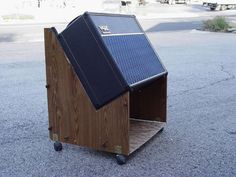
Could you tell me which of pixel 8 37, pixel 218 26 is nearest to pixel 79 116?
pixel 8 37

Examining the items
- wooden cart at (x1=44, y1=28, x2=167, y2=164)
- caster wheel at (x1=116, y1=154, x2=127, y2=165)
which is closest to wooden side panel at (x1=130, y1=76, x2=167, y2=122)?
wooden cart at (x1=44, y1=28, x2=167, y2=164)

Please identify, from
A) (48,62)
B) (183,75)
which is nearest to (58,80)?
(48,62)

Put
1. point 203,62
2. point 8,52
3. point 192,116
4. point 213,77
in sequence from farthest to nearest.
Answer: point 8,52
point 203,62
point 213,77
point 192,116

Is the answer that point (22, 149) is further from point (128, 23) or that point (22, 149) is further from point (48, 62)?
point (128, 23)

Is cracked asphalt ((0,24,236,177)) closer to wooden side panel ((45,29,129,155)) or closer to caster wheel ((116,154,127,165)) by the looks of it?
caster wheel ((116,154,127,165))

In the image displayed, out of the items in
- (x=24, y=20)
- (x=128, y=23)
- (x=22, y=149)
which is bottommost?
(x=24, y=20)

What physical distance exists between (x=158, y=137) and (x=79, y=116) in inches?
45.5

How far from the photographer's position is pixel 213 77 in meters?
9.52

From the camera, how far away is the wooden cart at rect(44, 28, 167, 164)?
175 inches

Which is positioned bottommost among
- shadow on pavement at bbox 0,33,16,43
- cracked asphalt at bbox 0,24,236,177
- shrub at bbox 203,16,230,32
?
shrub at bbox 203,16,230,32

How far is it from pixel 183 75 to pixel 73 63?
17.8 feet

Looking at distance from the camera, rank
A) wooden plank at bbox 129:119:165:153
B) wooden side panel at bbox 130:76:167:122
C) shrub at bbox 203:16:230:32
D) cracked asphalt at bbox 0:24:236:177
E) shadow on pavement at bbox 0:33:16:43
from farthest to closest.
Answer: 1. shrub at bbox 203:16:230:32
2. shadow on pavement at bbox 0:33:16:43
3. wooden side panel at bbox 130:76:167:122
4. wooden plank at bbox 129:119:165:153
5. cracked asphalt at bbox 0:24:236:177

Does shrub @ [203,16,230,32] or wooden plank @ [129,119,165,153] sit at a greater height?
wooden plank @ [129,119,165,153]

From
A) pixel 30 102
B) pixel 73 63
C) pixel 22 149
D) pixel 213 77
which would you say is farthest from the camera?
pixel 213 77
